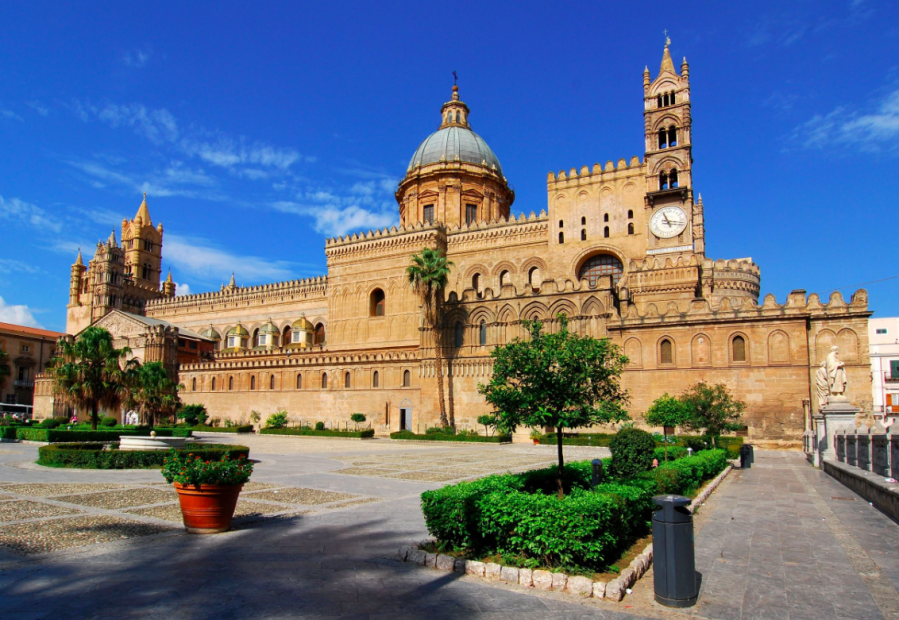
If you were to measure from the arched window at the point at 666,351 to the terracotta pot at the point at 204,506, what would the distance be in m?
30.9

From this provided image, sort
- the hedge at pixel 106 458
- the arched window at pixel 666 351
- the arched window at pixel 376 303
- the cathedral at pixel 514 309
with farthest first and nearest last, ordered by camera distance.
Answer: the arched window at pixel 376 303, the arched window at pixel 666 351, the cathedral at pixel 514 309, the hedge at pixel 106 458

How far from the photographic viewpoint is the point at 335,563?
7.27 metres

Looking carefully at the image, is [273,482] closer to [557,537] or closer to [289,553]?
[289,553]

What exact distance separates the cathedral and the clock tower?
0.09 meters

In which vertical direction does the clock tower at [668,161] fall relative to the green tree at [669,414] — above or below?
above

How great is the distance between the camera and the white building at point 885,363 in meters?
53.9

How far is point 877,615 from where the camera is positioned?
232 inches

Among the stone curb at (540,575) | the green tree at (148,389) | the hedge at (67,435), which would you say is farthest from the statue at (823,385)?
the green tree at (148,389)

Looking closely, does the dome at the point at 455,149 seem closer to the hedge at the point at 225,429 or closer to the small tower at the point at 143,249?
the hedge at the point at 225,429

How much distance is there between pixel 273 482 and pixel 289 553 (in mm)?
7451

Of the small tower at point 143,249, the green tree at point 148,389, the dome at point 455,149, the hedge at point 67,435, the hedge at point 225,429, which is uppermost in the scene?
the dome at point 455,149

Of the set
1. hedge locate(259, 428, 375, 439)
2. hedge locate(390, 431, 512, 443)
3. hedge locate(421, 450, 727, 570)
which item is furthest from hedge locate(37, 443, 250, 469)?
hedge locate(259, 428, 375, 439)

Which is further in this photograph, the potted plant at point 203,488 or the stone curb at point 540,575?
the potted plant at point 203,488

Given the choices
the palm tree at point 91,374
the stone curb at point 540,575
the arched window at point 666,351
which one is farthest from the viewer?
the arched window at point 666,351
